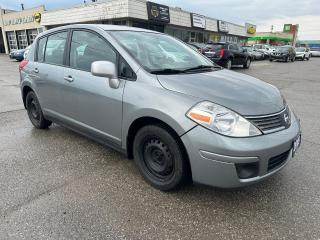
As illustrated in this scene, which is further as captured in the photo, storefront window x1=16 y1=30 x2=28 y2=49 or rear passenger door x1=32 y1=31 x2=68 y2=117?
storefront window x1=16 y1=30 x2=28 y2=49

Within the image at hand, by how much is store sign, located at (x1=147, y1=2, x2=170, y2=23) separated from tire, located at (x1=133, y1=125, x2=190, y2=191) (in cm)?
2314

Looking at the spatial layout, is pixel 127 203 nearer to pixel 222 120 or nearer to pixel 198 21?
pixel 222 120

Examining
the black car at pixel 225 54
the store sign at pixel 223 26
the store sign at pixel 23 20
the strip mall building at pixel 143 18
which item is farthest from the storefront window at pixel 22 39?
the black car at pixel 225 54

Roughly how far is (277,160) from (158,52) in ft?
6.11

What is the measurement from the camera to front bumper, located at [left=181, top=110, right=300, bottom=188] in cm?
234

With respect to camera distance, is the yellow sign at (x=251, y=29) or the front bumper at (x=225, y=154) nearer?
the front bumper at (x=225, y=154)

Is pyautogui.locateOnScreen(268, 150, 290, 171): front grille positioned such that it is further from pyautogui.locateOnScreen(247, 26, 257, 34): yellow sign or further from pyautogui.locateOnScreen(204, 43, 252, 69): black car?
pyautogui.locateOnScreen(247, 26, 257, 34): yellow sign

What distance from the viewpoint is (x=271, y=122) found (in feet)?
8.59

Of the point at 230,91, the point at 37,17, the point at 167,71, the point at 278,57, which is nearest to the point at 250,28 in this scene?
the point at 278,57

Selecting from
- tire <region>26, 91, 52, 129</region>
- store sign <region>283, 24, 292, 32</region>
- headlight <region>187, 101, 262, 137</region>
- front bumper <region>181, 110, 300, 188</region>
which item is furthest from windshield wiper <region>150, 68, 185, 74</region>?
store sign <region>283, 24, 292, 32</region>

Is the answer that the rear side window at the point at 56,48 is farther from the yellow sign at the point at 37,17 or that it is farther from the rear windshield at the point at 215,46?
the yellow sign at the point at 37,17

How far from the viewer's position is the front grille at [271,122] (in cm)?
250

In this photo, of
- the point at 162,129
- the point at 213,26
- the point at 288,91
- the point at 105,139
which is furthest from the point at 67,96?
the point at 213,26

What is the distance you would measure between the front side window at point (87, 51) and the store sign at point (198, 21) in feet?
93.3
